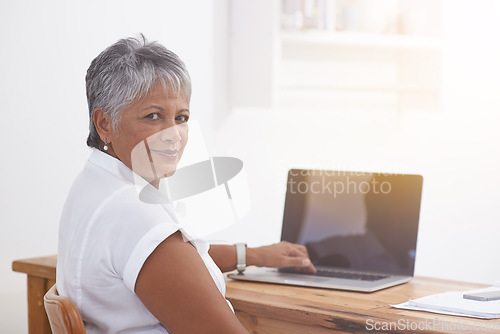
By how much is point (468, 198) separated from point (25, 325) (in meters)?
2.44

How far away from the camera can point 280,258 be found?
1792 mm

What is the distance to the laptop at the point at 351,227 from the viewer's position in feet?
5.71

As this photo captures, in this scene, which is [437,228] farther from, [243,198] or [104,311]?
[104,311]

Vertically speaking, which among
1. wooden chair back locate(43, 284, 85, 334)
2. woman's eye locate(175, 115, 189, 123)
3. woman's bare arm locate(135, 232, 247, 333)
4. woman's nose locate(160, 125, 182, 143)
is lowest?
wooden chair back locate(43, 284, 85, 334)

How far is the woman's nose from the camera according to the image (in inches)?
50.4

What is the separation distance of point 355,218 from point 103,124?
2.70 ft

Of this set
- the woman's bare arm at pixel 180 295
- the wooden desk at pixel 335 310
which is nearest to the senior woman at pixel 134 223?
the woman's bare arm at pixel 180 295

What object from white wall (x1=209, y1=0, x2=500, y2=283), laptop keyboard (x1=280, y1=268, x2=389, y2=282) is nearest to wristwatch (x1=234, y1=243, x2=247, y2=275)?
laptop keyboard (x1=280, y1=268, x2=389, y2=282)

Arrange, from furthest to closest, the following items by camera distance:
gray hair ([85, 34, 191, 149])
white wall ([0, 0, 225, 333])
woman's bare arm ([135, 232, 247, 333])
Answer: white wall ([0, 0, 225, 333]) < gray hair ([85, 34, 191, 149]) < woman's bare arm ([135, 232, 247, 333])

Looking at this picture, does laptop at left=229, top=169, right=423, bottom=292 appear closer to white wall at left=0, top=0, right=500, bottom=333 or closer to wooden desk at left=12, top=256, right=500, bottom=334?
wooden desk at left=12, top=256, right=500, bottom=334

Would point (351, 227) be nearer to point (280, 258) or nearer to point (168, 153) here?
point (280, 258)

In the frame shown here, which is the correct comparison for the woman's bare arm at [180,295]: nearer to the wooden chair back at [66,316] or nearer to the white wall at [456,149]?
the wooden chair back at [66,316]

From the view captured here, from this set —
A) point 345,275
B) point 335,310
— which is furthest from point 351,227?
point 335,310

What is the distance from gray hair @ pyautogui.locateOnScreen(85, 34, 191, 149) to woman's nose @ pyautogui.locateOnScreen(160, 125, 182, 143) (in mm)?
76
